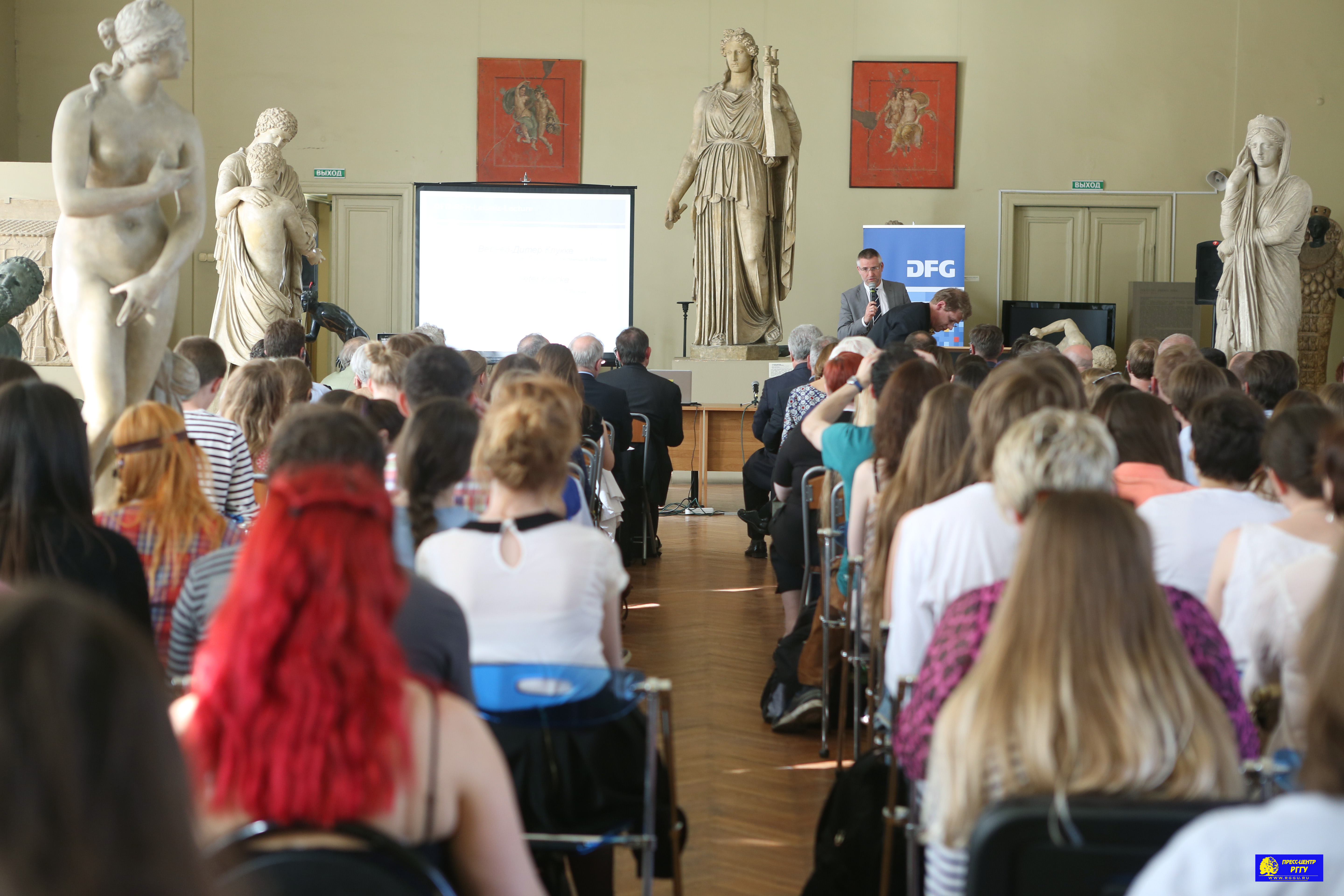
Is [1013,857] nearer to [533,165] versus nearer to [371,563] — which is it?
[371,563]

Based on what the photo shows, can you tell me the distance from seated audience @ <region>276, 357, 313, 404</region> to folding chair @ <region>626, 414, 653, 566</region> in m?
2.43

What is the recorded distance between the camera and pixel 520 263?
1220cm

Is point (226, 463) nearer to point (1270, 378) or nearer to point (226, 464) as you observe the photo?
point (226, 464)

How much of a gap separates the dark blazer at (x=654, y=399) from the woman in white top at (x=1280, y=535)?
463 cm

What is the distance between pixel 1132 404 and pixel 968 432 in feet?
1.38

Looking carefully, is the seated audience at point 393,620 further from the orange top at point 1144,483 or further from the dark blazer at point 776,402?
the dark blazer at point 776,402

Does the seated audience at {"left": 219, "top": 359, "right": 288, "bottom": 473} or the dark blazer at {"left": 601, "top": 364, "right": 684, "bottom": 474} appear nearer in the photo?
the seated audience at {"left": 219, "top": 359, "right": 288, "bottom": 473}

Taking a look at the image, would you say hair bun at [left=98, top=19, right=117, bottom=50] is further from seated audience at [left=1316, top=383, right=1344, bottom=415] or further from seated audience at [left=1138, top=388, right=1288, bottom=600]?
seated audience at [left=1316, top=383, right=1344, bottom=415]

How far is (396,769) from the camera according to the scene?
1180 mm

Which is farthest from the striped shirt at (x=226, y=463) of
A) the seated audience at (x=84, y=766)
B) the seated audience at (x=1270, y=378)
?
the seated audience at (x=1270, y=378)

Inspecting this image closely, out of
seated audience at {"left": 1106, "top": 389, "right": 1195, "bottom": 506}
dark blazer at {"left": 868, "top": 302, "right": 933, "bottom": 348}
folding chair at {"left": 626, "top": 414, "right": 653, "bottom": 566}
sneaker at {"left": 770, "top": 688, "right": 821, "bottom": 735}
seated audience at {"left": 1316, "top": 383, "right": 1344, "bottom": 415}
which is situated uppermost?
dark blazer at {"left": 868, "top": 302, "right": 933, "bottom": 348}

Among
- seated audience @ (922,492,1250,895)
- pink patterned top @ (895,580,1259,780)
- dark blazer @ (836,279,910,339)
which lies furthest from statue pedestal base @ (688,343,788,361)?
seated audience @ (922,492,1250,895)

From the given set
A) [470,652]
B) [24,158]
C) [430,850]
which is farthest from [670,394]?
[24,158]

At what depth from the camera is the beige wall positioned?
1252cm
